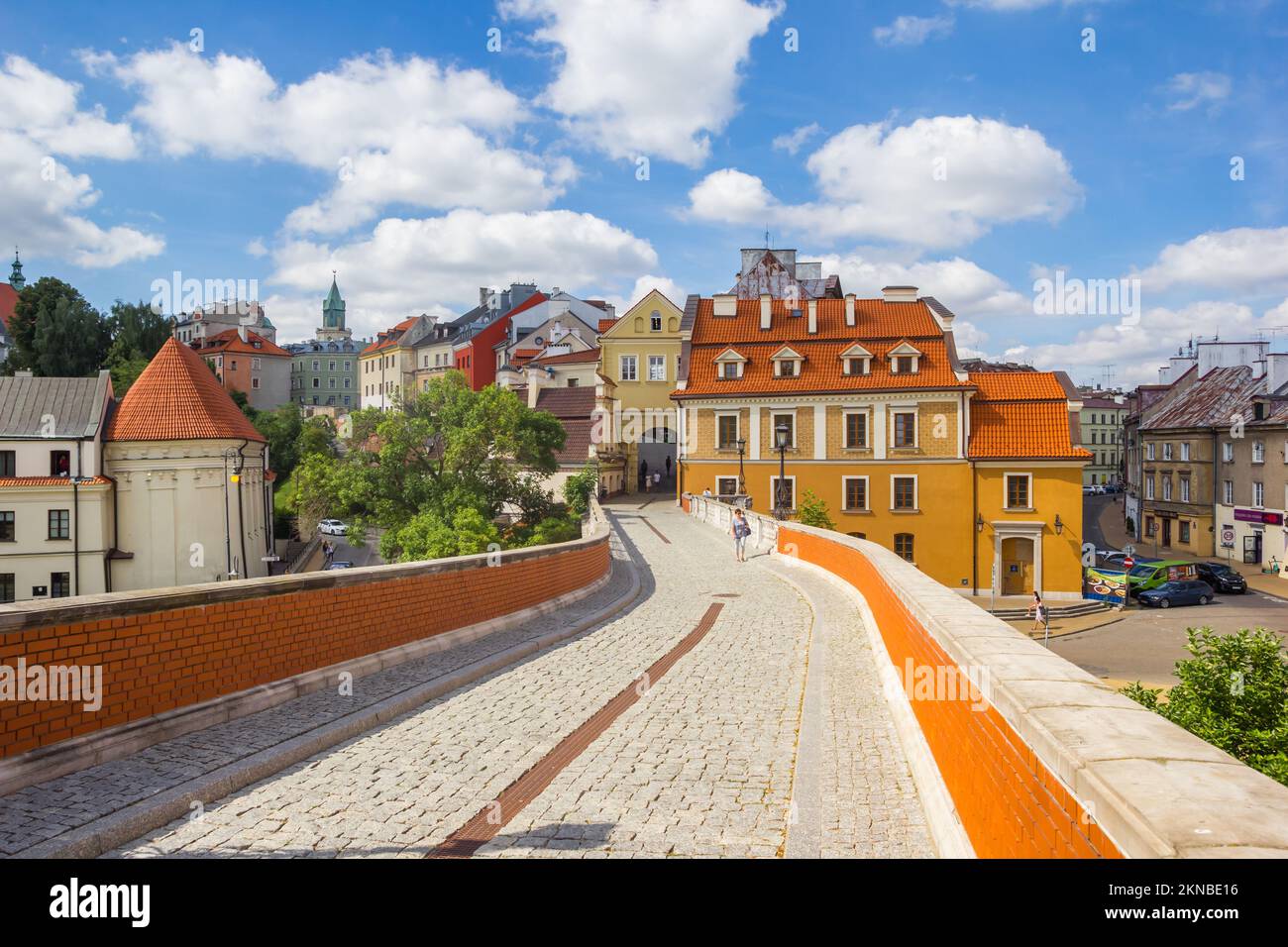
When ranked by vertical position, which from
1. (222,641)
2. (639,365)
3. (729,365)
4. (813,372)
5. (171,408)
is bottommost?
(222,641)

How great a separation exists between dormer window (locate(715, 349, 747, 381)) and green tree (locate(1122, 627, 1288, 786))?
98.8 ft

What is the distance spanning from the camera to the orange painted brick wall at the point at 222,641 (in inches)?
255

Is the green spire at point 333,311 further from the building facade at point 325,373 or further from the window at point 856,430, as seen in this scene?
the window at point 856,430

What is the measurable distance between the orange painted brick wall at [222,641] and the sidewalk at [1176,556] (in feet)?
147

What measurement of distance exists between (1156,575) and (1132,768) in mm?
44120

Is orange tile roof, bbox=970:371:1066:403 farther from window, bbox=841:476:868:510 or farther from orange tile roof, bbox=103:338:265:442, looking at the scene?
orange tile roof, bbox=103:338:265:442

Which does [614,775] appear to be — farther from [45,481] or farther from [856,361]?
[45,481]

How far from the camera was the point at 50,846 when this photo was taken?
17.4ft

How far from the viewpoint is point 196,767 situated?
6.86m

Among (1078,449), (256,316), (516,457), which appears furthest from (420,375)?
(1078,449)

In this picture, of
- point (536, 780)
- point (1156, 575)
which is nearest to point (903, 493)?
point (1156, 575)

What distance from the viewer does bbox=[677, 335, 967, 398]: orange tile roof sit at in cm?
4097

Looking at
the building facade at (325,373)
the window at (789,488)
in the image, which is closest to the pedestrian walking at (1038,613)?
the window at (789,488)
